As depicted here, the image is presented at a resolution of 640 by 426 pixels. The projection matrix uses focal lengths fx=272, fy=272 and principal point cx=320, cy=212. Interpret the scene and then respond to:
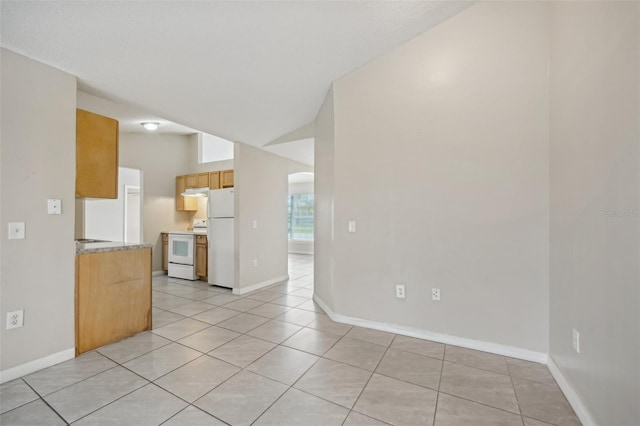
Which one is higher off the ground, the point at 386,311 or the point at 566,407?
the point at 386,311

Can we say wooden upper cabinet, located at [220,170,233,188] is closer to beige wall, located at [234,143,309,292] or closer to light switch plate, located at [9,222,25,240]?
beige wall, located at [234,143,309,292]

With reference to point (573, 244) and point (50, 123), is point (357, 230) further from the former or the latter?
point (50, 123)

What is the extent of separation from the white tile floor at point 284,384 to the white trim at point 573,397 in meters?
0.04

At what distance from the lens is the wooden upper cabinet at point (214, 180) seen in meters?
5.05

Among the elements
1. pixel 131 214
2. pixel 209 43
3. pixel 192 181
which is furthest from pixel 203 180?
pixel 209 43

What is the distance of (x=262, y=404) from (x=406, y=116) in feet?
8.57

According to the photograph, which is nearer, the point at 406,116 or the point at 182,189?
the point at 406,116

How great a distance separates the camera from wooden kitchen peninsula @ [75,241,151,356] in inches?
92.0

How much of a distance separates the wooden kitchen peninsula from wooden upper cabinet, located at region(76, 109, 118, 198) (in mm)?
543

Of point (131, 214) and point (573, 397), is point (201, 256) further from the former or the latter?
point (573, 397)

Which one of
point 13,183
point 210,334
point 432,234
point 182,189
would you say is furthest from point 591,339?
point 182,189

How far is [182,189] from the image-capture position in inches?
224

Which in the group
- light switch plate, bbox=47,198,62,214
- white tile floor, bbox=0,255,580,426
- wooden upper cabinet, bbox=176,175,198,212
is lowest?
white tile floor, bbox=0,255,580,426

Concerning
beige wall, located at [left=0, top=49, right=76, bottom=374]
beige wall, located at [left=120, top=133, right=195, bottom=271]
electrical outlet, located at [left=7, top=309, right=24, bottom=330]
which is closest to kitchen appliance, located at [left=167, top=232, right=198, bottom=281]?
beige wall, located at [left=120, top=133, right=195, bottom=271]
